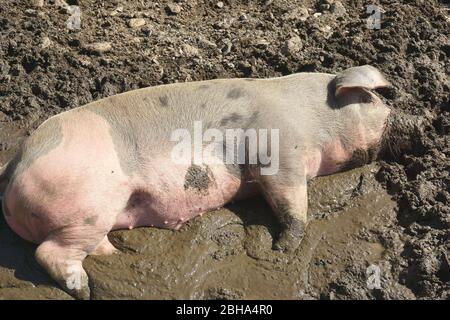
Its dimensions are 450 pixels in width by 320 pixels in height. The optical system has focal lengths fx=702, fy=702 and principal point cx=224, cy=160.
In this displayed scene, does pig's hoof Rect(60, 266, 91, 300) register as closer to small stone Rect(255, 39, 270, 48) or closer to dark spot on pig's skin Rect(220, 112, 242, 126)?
dark spot on pig's skin Rect(220, 112, 242, 126)

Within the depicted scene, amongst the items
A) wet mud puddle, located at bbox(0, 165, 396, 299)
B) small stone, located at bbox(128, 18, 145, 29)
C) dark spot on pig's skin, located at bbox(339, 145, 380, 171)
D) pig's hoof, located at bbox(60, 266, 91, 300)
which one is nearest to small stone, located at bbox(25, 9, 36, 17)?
small stone, located at bbox(128, 18, 145, 29)

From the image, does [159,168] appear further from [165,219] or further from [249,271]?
[249,271]

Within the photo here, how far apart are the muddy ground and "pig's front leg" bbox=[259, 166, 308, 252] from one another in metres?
0.11

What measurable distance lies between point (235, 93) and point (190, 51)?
58.6 inches

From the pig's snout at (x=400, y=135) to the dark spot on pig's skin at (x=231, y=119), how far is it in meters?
1.17

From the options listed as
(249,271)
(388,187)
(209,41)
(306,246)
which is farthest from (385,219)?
(209,41)

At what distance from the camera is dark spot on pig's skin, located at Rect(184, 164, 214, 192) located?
4758 millimetres

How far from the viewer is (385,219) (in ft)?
16.4

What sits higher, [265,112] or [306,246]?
[265,112]

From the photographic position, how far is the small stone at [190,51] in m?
6.34
